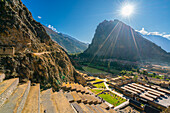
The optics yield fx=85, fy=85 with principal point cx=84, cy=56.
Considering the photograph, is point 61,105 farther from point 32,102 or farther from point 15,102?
point 15,102

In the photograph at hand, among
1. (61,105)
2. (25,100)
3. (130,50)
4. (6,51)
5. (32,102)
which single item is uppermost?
(130,50)

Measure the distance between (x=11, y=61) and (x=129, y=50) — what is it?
198102 millimetres

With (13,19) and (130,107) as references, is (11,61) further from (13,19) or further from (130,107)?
(130,107)

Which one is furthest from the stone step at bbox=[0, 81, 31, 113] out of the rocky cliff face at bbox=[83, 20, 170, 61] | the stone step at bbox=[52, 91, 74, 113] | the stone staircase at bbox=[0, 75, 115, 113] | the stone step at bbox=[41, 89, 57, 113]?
the rocky cliff face at bbox=[83, 20, 170, 61]

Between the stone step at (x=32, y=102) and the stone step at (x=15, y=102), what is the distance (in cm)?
54

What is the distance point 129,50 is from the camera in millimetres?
179500

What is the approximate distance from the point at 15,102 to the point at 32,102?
1.72 metres

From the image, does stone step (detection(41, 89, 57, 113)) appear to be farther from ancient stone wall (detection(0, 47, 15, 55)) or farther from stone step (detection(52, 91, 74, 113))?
ancient stone wall (detection(0, 47, 15, 55))

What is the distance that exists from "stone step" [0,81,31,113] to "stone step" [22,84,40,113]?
1.77ft

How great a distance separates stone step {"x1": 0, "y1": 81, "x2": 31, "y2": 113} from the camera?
7.23 metres

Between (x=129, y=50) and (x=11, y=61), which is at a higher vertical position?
(x=129, y=50)

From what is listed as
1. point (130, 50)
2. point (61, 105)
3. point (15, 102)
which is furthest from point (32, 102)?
point (130, 50)

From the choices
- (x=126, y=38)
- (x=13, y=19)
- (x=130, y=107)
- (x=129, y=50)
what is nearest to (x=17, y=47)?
(x=13, y=19)

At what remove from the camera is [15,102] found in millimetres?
8117
